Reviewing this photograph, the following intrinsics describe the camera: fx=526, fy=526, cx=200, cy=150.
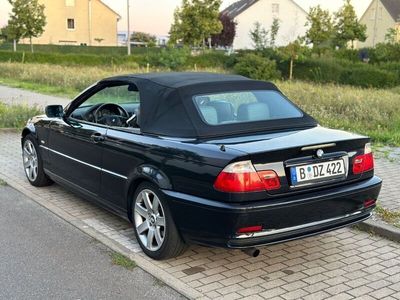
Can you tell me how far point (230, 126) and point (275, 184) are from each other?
81 centimetres

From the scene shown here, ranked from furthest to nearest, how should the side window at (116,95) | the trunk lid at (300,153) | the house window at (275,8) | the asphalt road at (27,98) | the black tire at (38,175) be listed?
the house window at (275,8)
the asphalt road at (27,98)
the black tire at (38,175)
the side window at (116,95)
the trunk lid at (300,153)

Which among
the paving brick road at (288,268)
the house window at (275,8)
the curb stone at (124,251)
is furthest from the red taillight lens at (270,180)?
the house window at (275,8)

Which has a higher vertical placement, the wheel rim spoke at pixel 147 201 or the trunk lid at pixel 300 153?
the trunk lid at pixel 300 153

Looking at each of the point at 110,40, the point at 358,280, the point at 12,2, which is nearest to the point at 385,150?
the point at 358,280

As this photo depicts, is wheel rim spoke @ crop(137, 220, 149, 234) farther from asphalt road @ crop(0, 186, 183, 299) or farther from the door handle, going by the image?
the door handle

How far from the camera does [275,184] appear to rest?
3.81 m

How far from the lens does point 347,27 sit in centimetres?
5116

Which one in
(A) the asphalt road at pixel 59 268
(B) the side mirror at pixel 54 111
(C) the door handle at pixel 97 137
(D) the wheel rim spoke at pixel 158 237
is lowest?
(A) the asphalt road at pixel 59 268

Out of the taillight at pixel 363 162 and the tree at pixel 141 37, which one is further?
the tree at pixel 141 37

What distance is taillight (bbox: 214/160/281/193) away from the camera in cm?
371

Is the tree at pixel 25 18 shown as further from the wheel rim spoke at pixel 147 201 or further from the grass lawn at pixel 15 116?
the wheel rim spoke at pixel 147 201

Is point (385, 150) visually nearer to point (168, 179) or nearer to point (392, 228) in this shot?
point (392, 228)

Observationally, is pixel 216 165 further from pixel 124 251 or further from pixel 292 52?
pixel 292 52

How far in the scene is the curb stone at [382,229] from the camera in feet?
16.2
